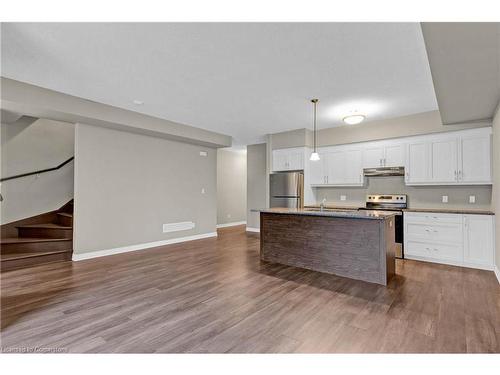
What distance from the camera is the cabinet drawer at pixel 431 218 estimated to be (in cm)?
409

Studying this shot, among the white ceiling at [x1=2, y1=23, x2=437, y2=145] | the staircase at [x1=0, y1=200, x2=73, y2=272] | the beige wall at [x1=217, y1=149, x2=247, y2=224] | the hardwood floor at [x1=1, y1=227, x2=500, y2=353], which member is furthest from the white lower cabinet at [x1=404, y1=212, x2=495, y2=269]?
the staircase at [x1=0, y1=200, x2=73, y2=272]

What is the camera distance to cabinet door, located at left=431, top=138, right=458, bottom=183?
4332 millimetres

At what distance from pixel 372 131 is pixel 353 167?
83 centimetres

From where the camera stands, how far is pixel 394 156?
500 cm

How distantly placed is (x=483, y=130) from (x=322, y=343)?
4398 millimetres

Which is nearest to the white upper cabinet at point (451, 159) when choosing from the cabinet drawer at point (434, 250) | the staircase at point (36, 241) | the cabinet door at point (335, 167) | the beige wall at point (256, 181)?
the cabinet drawer at point (434, 250)

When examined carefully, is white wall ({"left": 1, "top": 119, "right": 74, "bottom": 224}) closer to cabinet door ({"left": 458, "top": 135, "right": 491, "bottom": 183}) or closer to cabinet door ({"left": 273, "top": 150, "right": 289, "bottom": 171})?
cabinet door ({"left": 273, "top": 150, "right": 289, "bottom": 171})

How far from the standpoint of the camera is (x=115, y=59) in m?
2.92

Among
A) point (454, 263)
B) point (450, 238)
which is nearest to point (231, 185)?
point (450, 238)

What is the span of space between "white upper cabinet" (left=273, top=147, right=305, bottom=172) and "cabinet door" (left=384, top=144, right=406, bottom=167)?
1756 mm

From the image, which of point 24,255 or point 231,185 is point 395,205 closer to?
point 231,185

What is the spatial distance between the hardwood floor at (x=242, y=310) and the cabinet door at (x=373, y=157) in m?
2.09

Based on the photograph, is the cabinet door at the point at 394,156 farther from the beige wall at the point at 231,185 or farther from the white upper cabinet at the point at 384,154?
the beige wall at the point at 231,185
